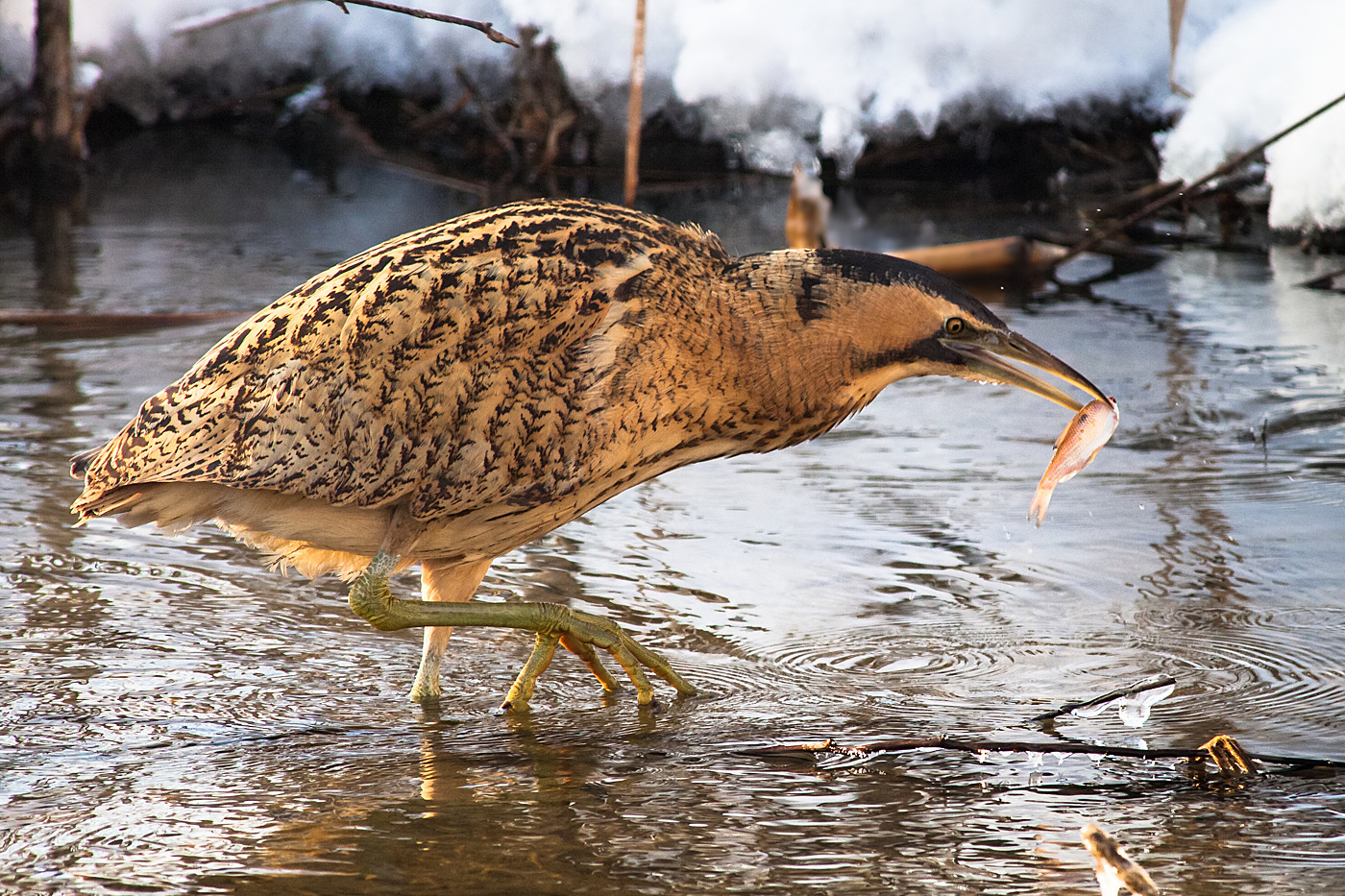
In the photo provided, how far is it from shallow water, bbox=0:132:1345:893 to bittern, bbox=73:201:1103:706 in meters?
0.43

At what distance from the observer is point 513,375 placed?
3.58 meters

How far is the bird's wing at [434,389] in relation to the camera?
11.7 feet

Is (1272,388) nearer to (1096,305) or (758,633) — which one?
(1096,305)

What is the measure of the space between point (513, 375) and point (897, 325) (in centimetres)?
86

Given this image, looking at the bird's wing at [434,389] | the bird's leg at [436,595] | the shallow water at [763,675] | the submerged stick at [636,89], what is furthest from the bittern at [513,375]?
the submerged stick at [636,89]

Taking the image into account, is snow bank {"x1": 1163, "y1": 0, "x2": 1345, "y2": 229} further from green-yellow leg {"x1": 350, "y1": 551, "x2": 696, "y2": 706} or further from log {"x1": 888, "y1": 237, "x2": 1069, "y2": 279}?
green-yellow leg {"x1": 350, "y1": 551, "x2": 696, "y2": 706}

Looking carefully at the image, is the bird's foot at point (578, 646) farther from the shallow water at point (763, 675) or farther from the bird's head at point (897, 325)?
the bird's head at point (897, 325)

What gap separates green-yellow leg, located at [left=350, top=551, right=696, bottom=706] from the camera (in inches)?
145

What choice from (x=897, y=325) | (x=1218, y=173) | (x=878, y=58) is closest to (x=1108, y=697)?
(x=897, y=325)

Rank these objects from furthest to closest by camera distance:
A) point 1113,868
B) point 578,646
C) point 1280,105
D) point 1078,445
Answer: point 1280,105
point 578,646
point 1078,445
point 1113,868

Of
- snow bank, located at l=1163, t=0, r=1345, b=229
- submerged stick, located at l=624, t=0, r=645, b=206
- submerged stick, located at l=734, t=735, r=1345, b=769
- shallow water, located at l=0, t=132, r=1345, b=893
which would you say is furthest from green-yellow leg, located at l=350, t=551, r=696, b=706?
snow bank, located at l=1163, t=0, r=1345, b=229

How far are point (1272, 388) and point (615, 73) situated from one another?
10.0m

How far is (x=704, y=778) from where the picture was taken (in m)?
3.30

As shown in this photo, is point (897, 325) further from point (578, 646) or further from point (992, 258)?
point (992, 258)
